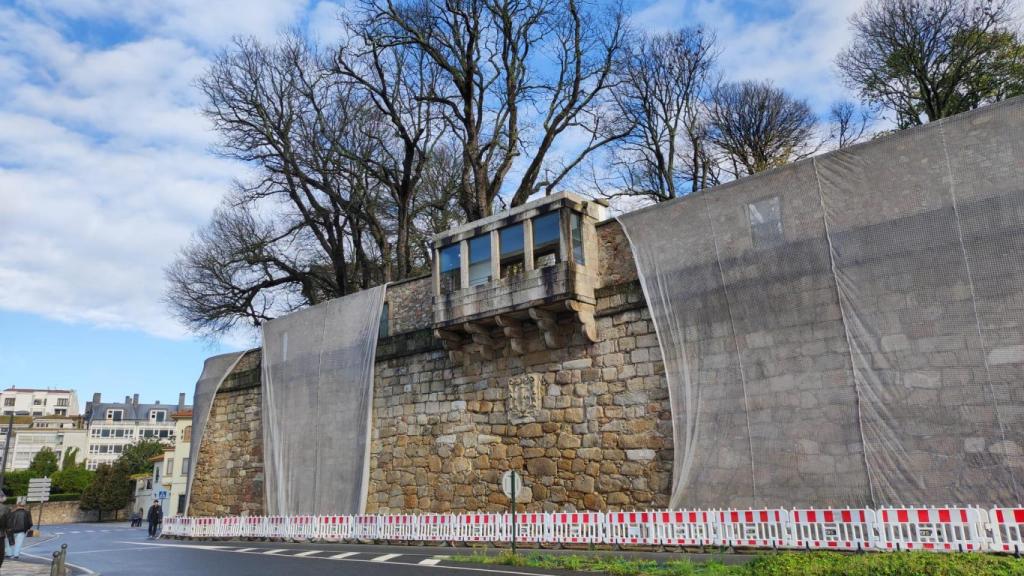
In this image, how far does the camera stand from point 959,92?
1825 centimetres

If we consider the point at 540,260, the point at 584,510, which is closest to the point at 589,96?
the point at 540,260

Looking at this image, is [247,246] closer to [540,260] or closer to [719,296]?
[540,260]

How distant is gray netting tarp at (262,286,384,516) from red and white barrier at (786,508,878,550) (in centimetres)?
932

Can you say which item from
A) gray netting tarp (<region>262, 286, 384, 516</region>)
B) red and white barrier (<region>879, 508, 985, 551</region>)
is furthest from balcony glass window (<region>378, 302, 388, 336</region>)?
red and white barrier (<region>879, 508, 985, 551</region>)

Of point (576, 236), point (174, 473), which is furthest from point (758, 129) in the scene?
point (174, 473)

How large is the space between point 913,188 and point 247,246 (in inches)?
766

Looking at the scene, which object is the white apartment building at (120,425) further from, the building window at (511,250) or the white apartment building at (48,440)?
the building window at (511,250)

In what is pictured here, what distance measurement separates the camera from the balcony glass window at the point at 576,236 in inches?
487

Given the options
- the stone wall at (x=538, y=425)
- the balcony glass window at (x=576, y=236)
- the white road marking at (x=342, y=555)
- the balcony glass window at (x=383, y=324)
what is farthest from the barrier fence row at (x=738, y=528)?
the balcony glass window at (x=576, y=236)

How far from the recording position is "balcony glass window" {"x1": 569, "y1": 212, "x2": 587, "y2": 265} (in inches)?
487

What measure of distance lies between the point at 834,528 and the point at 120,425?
8729 cm

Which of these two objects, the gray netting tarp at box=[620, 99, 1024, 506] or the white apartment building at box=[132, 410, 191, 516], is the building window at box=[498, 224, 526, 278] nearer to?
the gray netting tarp at box=[620, 99, 1024, 506]

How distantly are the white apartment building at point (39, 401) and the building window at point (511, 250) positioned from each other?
97491mm

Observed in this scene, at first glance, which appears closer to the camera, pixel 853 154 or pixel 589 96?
pixel 853 154
